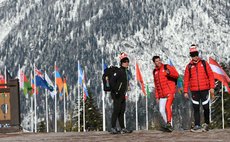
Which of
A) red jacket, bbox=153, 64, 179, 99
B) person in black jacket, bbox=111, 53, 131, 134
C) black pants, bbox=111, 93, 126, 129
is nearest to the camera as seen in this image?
person in black jacket, bbox=111, 53, 131, 134

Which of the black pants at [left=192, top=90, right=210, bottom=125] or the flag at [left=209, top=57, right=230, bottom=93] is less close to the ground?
the flag at [left=209, top=57, right=230, bottom=93]

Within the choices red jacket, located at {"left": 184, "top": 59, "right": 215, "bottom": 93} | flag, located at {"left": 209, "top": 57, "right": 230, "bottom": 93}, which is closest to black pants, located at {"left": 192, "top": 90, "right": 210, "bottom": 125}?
red jacket, located at {"left": 184, "top": 59, "right": 215, "bottom": 93}

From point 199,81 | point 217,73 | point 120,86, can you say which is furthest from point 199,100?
point 217,73

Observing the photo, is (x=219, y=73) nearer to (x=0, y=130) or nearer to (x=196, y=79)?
(x=0, y=130)

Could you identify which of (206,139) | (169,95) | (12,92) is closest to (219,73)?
(12,92)

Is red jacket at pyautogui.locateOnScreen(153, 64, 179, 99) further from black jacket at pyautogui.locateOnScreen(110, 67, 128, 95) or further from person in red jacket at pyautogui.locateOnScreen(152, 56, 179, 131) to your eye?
black jacket at pyautogui.locateOnScreen(110, 67, 128, 95)

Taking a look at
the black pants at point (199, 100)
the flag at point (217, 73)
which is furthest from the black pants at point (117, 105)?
the flag at point (217, 73)

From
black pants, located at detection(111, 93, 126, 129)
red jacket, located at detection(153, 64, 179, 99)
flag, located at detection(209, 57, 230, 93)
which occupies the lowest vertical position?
black pants, located at detection(111, 93, 126, 129)

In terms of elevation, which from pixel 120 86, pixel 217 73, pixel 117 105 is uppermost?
pixel 217 73

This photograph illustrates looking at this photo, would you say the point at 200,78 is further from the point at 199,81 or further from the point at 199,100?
the point at 199,100

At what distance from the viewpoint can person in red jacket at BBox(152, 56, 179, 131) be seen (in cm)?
1572

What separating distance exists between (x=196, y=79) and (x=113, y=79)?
2.03 metres

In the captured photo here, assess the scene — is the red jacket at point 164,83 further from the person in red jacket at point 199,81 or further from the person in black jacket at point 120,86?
the person in black jacket at point 120,86

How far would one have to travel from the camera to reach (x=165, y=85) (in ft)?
52.0
